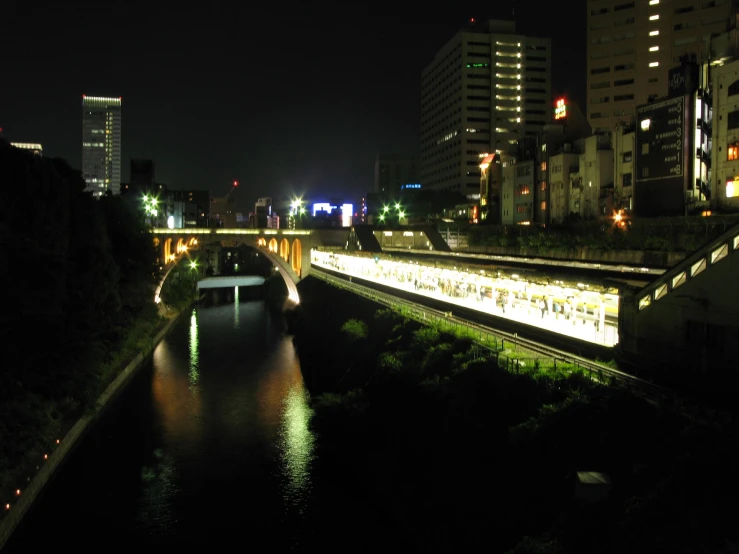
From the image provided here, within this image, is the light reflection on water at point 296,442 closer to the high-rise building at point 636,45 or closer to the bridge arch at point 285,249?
the bridge arch at point 285,249

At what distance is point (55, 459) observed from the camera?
17.7 metres

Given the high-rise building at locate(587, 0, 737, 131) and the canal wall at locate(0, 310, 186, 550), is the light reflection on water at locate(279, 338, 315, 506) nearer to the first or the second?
the canal wall at locate(0, 310, 186, 550)

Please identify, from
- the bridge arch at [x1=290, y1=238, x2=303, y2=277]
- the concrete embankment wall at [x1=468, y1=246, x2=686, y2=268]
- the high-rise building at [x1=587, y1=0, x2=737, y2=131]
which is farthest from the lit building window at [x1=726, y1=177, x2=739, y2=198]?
the bridge arch at [x1=290, y1=238, x2=303, y2=277]

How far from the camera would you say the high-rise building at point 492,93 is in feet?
303

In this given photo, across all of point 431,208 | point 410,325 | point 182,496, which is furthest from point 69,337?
point 431,208

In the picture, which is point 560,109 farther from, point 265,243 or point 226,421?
point 226,421

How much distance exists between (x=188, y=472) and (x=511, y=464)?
387 inches

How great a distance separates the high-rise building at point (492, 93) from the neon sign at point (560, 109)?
37624 mm

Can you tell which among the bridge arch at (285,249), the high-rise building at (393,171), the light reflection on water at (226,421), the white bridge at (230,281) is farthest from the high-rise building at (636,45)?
the high-rise building at (393,171)

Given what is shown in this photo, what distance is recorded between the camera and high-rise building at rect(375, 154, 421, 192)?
139000 mm

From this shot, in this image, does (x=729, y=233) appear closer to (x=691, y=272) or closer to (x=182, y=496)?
(x=691, y=272)

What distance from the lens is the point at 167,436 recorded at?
21969 millimetres

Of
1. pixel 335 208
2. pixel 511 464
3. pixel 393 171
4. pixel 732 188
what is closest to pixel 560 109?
pixel 732 188

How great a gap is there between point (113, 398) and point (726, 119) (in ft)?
101
